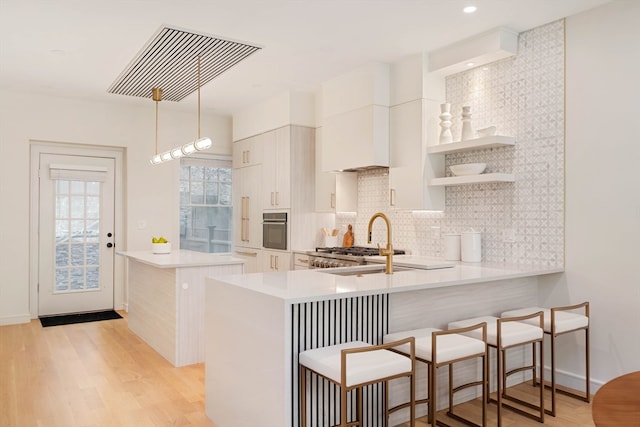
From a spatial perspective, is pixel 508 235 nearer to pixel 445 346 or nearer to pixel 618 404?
pixel 445 346

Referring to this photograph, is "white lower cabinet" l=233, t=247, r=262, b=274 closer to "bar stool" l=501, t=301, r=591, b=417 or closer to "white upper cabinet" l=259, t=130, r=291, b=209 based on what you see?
"white upper cabinet" l=259, t=130, r=291, b=209

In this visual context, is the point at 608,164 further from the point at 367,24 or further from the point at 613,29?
the point at 367,24

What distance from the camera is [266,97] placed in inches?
228

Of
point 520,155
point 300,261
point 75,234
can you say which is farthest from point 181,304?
point 520,155

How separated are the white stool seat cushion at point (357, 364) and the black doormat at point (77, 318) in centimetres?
433

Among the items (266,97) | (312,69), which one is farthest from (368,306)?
(266,97)

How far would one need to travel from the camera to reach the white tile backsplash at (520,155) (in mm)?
3518

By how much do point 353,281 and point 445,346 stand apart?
1.99ft

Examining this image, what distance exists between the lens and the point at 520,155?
373 centimetres

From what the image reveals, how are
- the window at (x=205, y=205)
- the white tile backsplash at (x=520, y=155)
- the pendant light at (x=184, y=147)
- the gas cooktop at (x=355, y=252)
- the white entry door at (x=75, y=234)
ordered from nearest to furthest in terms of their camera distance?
the white tile backsplash at (x=520, y=155)
the pendant light at (x=184, y=147)
the gas cooktop at (x=355, y=252)
the white entry door at (x=75, y=234)
the window at (x=205, y=205)

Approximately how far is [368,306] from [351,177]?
112 inches

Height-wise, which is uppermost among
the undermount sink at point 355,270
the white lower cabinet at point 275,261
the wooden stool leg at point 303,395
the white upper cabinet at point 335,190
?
the white upper cabinet at point 335,190

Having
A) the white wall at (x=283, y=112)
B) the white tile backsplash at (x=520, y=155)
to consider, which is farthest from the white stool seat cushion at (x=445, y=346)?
the white wall at (x=283, y=112)

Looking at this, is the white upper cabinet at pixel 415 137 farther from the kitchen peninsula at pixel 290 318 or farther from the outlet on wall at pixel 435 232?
the kitchen peninsula at pixel 290 318
